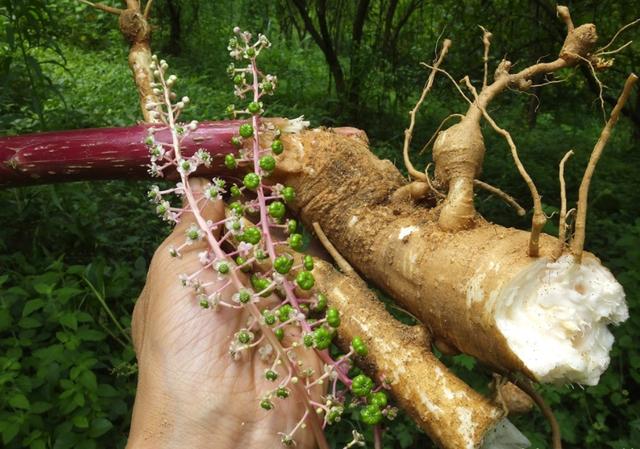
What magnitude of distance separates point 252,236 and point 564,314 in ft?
1.79

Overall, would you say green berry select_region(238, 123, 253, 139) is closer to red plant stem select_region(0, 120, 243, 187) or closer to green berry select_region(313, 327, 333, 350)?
red plant stem select_region(0, 120, 243, 187)

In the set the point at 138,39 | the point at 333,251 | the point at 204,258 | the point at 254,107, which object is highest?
the point at 138,39

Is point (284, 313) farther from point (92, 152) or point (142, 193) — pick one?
point (142, 193)

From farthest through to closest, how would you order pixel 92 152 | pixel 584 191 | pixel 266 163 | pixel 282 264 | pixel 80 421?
pixel 80 421 < pixel 92 152 < pixel 266 163 < pixel 282 264 < pixel 584 191

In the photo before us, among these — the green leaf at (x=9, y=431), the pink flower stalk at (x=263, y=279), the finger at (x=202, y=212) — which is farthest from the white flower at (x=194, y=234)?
the green leaf at (x=9, y=431)

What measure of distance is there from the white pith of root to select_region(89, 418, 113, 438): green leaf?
1.05 meters

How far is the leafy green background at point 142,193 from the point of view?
149cm

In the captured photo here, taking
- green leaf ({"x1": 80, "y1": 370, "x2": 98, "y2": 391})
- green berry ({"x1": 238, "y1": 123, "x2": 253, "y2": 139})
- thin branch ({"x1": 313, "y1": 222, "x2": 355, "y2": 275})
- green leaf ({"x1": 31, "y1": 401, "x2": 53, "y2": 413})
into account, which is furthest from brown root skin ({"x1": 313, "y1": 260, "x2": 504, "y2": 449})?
green leaf ({"x1": 31, "y1": 401, "x2": 53, "y2": 413})

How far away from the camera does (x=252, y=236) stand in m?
0.96

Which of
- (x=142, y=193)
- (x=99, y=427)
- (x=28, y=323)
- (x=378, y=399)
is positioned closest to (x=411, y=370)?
(x=378, y=399)

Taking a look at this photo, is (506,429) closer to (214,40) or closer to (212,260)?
(212,260)

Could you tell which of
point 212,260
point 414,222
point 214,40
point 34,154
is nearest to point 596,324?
A: point 414,222

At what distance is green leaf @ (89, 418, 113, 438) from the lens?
138 centimetres

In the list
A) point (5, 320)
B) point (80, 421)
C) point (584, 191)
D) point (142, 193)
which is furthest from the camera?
point (142, 193)
